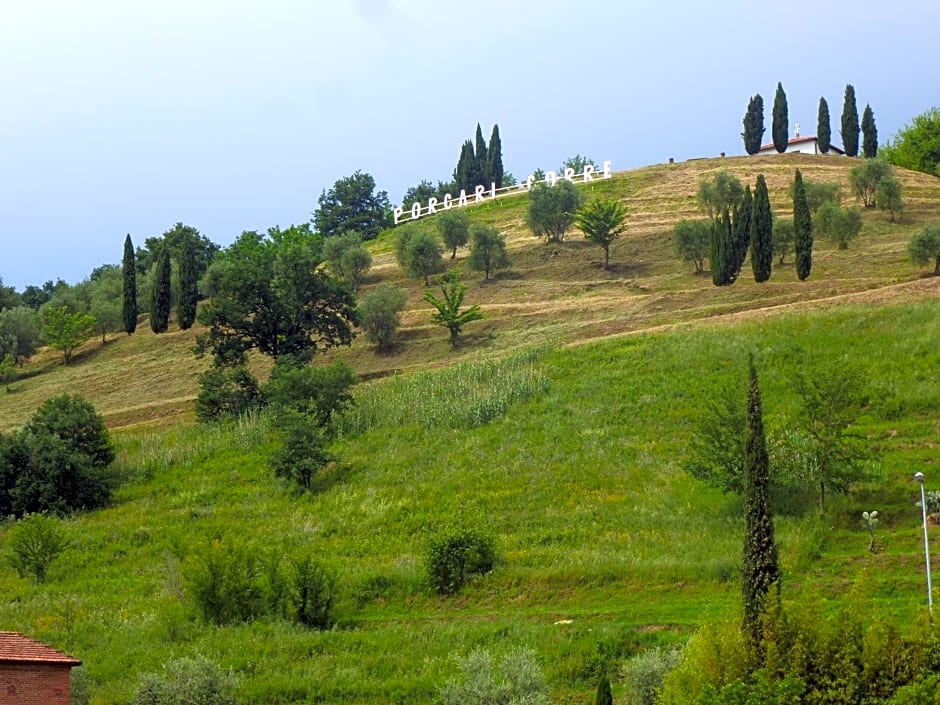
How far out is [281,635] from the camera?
36062mm

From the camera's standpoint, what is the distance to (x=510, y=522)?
43.8 metres

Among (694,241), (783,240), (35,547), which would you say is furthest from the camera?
(694,241)

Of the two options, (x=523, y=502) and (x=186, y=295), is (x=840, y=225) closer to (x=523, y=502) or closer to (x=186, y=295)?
(x=523, y=502)

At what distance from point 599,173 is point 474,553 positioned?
87.5 m

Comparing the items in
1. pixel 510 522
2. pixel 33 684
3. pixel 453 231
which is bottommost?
pixel 510 522

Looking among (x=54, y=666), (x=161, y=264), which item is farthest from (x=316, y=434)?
(x=161, y=264)

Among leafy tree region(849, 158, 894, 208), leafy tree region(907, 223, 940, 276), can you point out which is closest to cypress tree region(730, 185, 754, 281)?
leafy tree region(907, 223, 940, 276)

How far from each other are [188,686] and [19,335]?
70507 mm

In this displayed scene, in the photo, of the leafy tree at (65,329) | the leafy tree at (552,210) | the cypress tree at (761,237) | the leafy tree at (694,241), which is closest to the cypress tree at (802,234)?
the cypress tree at (761,237)

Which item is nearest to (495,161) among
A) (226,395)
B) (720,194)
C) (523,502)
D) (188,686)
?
(720,194)

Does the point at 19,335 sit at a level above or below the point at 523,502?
above

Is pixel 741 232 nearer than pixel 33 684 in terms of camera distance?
No

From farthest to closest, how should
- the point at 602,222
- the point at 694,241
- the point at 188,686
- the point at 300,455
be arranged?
the point at 602,222 → the point at 694,241 → the point at 300,455 → the point at 188,686

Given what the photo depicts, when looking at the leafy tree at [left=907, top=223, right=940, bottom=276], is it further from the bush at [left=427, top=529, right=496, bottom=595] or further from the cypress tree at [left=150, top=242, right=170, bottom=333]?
the cypress tree at [left=150, top=242, right=170, bottom=333]
